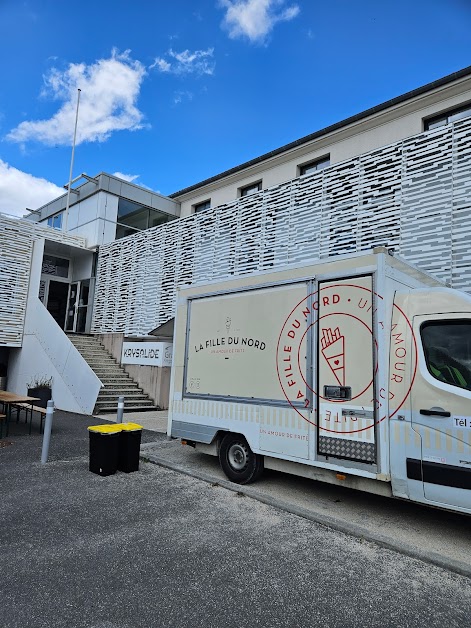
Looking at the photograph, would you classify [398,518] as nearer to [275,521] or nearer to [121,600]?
[275,521]

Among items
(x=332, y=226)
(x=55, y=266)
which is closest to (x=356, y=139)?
(x=332, y=226)

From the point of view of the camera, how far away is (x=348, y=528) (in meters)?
4.17

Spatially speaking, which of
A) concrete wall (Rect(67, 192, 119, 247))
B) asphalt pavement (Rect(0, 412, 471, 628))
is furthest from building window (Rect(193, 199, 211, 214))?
asphalt pavement (Rect(0, 412, 471, 628))

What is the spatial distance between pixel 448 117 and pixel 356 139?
9.69 feet

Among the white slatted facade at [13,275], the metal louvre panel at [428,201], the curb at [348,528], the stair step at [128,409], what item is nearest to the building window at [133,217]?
the white slatted facade at [13,275]

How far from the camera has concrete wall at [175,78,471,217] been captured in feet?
40.7

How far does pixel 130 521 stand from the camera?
429 centimetres

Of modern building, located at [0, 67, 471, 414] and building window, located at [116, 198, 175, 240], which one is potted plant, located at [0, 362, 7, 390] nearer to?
modern building, located at [0, 67, 471, 414]

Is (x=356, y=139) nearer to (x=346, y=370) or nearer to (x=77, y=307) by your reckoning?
(x=346, y=370)

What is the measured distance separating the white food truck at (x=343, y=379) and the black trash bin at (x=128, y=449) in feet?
2.65

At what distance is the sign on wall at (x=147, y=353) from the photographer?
43.8 ft

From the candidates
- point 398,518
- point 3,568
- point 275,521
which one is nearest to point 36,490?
point 3,568

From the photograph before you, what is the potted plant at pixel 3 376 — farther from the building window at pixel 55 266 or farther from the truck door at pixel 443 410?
the truck door at pixel 443 410

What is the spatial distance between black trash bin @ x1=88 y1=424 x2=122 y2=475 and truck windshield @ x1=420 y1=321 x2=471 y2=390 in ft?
14.5
